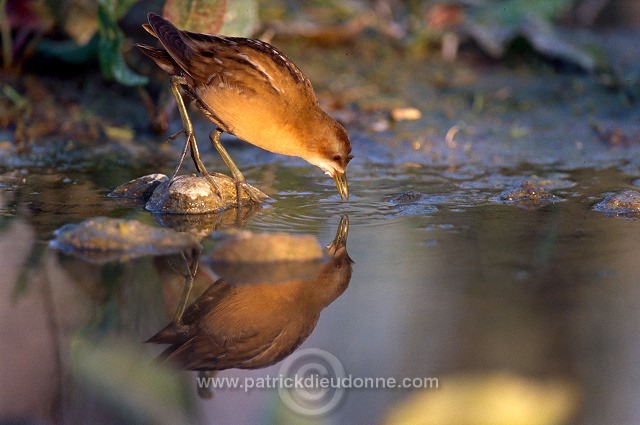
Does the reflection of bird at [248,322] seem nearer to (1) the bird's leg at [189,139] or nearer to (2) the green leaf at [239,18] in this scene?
(1) the bird's leg at [189,139]

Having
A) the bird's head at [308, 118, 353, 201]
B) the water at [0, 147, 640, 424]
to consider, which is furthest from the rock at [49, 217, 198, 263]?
the bird's head at [308, 118, 353, 201]

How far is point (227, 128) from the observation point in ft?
15.1

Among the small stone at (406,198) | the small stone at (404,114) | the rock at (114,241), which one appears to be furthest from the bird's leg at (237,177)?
the small stone at (404,114)

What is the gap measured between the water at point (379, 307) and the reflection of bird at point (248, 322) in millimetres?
57

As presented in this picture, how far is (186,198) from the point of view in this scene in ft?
14.8

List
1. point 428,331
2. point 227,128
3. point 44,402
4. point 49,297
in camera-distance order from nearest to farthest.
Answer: point 44,402 < point 428,331 < point 49,297 < point 227,128

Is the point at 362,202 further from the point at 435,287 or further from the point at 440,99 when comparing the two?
the point at 440,99

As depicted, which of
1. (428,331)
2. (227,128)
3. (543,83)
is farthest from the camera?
(543,83)

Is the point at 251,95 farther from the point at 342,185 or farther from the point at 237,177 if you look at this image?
the point at 342,185

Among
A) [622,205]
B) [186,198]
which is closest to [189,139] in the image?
[186,198]

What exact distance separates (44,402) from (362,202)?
2610 millimetres

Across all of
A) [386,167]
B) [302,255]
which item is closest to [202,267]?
[302,255]

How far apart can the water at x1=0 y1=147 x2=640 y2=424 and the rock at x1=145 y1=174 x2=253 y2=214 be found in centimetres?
13

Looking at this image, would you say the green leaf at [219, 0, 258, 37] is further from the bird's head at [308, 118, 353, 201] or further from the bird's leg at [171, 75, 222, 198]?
the bird's head at [308, 118, 353, 201]
